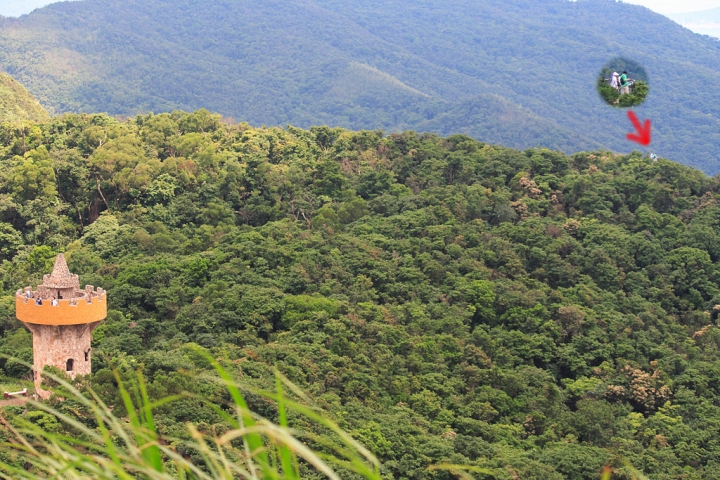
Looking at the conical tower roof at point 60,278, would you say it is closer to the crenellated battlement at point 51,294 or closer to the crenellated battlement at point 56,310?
the crenellated battlement at point 51,294

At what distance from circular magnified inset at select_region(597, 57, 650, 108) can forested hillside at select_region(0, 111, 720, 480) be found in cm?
850

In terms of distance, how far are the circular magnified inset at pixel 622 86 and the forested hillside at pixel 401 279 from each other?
8502 millimetres

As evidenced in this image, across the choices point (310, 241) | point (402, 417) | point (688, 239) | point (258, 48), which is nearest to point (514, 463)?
point (402, 417)

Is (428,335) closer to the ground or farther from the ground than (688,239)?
closer to the ground

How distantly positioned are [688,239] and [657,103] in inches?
2997

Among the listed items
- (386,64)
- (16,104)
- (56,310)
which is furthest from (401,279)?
(386,64)

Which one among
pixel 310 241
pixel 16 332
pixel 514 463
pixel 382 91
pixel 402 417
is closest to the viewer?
pixel 514 463

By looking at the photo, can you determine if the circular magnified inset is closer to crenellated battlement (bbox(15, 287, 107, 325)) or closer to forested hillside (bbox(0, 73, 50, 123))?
crenellated battlement (bbox(15, 287, 107, 325))

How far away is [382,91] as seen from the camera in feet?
413

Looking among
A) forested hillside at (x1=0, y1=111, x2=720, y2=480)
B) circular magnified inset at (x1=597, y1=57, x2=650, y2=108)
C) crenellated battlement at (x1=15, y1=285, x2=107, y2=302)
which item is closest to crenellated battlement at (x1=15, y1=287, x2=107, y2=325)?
crenellated battlement at (x1=15, y1=285, x2=107, y2=302)

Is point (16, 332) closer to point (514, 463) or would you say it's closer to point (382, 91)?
point (514, 463)

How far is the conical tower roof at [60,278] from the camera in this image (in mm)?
22172

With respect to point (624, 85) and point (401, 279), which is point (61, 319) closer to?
point (624, 85)

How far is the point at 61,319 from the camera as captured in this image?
70.6 ft
